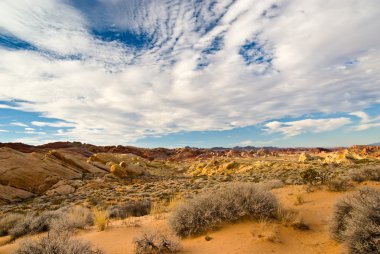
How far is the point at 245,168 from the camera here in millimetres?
33750

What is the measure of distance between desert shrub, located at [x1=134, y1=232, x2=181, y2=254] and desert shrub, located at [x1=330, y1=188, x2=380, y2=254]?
3.46 m

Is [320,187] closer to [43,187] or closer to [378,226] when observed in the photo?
[378,226]

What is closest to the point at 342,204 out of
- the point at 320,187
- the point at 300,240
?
the point at 300,240

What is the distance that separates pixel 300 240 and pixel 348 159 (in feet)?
102

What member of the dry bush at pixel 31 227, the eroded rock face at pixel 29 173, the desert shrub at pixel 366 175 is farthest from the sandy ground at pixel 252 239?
the eroded rock face at pixel 29 173

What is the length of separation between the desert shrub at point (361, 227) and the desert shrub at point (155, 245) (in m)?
3.46

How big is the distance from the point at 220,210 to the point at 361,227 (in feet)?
10.7

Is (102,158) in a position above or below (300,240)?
above

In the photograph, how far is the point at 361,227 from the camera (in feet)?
16.5

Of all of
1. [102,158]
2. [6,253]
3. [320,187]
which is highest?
[102,158]

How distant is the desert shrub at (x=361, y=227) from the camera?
4.78 meters

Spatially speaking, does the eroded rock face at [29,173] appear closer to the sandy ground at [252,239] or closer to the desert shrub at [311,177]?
the sandy ground at [252,239]

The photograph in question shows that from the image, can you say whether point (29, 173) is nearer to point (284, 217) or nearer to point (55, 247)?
point (55, 247)

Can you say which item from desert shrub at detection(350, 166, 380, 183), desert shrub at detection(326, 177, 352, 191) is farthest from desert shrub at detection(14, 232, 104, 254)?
desert shrub at detection(350, 166, 380, 183)
